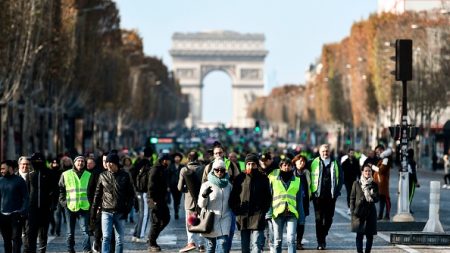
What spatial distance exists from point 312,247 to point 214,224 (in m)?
7.62

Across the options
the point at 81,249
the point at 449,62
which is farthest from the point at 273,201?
the point at 449,62

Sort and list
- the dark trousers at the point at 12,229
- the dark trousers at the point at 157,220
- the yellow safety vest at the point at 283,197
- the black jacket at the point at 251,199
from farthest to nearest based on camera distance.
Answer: the dark trousers at the point at 157,220 → the dark trousers at the point at 12,229 → the yellow safety vest at the point at 283,197 → the black jacket at the point at 251,199

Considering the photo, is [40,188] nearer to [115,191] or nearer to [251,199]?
[115,191]

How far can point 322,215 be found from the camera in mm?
26734

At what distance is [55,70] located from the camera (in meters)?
74.1

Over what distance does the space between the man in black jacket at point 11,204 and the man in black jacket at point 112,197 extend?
114 cm

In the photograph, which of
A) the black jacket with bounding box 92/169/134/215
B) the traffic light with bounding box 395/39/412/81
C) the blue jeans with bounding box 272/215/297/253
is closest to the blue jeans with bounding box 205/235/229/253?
the blue jeans with bounding box 272/215/297/253

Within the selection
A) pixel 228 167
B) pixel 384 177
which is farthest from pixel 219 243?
pixel 384 177

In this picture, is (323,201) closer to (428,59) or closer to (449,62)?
(449,62)

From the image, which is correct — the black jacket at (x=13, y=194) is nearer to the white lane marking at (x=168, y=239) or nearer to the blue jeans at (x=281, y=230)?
the blue jeans at (x=281, y=230)

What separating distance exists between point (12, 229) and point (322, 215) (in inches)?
240

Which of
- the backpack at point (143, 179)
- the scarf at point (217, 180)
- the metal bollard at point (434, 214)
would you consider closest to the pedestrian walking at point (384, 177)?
the metal bollard at point (434, 214)

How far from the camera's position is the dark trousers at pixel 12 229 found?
23.0m

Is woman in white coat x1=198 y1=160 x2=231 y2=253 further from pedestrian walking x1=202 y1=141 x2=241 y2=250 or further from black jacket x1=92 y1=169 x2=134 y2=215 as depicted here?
black jacket x1=92 y1=169 x2=134 y2=215
